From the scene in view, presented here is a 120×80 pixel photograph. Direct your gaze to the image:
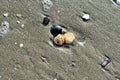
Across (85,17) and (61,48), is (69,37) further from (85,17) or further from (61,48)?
(85,17)

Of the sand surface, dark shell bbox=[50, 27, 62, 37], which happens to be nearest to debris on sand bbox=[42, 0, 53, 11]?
the sand surface

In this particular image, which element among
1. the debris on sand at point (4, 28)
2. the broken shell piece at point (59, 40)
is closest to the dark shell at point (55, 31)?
the broken shell piece at point (59, 40)

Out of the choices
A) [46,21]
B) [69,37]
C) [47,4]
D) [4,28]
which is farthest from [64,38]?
[4,28]

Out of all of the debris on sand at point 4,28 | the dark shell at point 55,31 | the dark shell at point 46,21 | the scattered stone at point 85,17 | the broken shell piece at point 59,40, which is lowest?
the debris on sand at point 4,28

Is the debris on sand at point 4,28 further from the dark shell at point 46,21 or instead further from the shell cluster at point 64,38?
the shell cluster at point 64,38

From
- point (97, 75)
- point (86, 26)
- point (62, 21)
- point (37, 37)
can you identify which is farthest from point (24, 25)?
point (97, 75)

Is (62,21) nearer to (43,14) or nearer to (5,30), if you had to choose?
(43,14)
